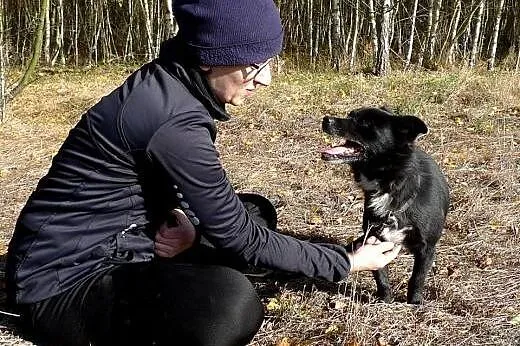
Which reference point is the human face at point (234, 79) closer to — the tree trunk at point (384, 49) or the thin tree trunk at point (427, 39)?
the tree trunk at point (384, 49)

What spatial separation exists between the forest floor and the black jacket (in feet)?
1.82

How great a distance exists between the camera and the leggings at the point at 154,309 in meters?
2.43

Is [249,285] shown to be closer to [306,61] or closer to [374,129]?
[374,129]

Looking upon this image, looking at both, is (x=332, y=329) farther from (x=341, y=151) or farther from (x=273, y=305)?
(x=341, y=151)

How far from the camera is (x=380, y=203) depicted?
3.66m

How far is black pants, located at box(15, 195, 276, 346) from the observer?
2432 mm

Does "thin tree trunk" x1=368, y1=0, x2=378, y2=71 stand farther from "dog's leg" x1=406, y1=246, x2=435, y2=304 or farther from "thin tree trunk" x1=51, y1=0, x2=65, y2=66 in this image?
"dog's leg" x1=406, y1=246, x2=435, y2=304

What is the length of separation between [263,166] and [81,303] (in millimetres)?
4237

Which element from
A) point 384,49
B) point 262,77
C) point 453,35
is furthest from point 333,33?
point 262,77

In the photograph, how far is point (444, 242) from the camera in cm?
440

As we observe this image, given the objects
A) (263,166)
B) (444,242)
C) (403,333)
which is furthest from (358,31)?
(403,333)

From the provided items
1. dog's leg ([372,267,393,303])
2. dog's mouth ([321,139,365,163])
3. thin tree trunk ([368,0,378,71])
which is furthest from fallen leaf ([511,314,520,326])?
thin tree trunk ([368,0,378,71])

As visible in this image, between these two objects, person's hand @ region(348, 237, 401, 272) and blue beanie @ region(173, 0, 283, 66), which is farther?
person's hand @ region(348, 237, 401, 272)

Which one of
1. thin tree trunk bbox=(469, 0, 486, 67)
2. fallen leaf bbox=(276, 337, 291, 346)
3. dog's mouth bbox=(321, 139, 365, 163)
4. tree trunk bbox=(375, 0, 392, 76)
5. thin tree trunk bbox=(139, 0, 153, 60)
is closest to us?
fallen leaf bbox=(276, 337, 291, 346)
